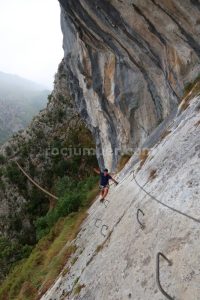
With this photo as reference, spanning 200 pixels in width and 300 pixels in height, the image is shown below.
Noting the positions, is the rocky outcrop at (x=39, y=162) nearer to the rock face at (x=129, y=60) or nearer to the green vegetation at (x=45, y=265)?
the rock face at (x=129, y=60)

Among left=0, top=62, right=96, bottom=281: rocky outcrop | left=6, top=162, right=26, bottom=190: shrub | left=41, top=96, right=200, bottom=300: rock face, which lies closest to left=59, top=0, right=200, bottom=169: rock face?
left=41, top=96, right=200, bottom=300: rock face

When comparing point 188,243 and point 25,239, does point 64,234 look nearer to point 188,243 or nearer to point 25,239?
point 188,243

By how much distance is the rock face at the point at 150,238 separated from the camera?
28.1 ft

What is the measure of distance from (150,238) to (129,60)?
20579 mm

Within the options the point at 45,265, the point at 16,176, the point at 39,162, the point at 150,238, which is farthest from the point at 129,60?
the point at 39,162

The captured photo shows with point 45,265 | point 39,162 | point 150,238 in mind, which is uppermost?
point 39,162

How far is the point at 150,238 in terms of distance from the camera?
1032cm

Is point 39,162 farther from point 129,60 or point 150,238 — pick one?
point 150,238

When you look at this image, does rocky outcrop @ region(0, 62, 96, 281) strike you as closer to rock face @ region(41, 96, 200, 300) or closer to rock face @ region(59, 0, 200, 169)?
rock face @ region(59, 0, 200, 169)

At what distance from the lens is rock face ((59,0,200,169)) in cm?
2101

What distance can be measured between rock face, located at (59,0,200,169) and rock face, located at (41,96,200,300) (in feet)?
18.4

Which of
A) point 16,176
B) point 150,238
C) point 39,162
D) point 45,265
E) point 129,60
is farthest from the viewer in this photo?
point 39,162

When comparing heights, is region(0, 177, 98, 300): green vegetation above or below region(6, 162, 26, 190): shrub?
below

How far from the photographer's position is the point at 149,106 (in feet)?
101
